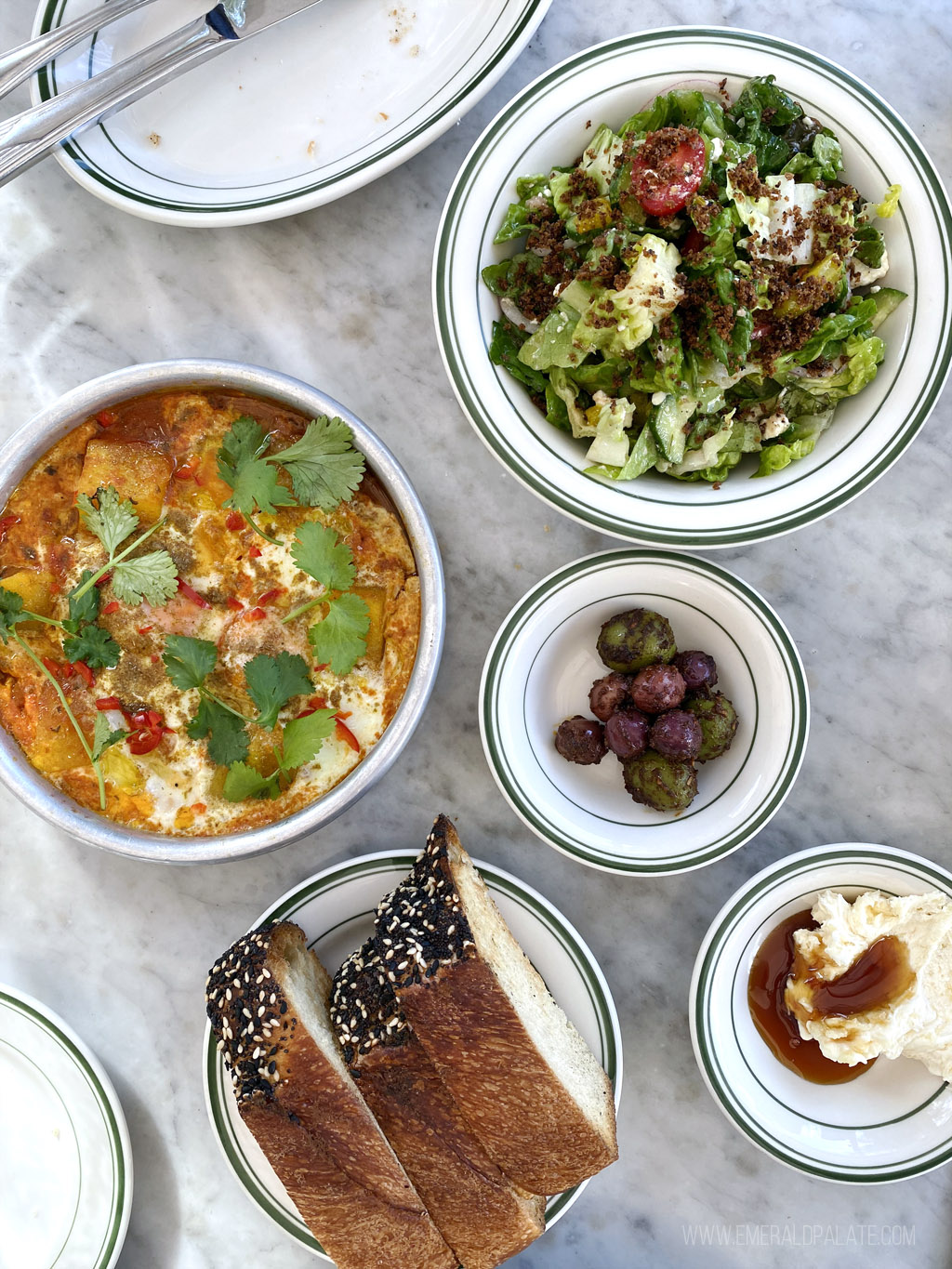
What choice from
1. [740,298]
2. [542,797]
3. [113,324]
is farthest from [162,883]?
[740,298]

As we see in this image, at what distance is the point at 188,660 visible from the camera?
234cm

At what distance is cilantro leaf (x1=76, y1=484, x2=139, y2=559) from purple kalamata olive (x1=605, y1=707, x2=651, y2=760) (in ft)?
4.51

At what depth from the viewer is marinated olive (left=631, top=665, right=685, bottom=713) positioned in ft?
7.94

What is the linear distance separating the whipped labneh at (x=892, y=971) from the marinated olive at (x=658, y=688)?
2.30 ft

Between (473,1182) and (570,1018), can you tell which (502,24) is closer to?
(570,1018)

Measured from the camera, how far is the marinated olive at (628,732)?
95.5 inches

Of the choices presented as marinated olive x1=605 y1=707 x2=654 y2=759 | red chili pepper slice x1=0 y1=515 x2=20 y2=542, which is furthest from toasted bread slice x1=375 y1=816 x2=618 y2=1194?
red chili pepper slice x1=0 y1=515 x2=20 y2=542

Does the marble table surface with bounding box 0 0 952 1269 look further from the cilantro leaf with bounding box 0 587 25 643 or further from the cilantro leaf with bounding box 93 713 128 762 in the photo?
the cilantro leaf with bounding box 0 587 25 643

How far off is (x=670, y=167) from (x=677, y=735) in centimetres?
134

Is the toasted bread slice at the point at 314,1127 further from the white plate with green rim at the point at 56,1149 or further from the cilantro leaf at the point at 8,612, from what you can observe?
the cilantro leaf at the point at 8,612

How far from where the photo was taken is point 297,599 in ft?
8.04

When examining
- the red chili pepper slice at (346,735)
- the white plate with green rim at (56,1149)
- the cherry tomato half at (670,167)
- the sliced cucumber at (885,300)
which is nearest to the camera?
the cherry tomato half at (670,167)

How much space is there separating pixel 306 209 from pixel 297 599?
1078 mm

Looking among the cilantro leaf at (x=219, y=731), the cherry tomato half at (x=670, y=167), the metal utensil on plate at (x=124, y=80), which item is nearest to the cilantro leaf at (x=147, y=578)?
the cilantro leaf at (x=219, y=731)
